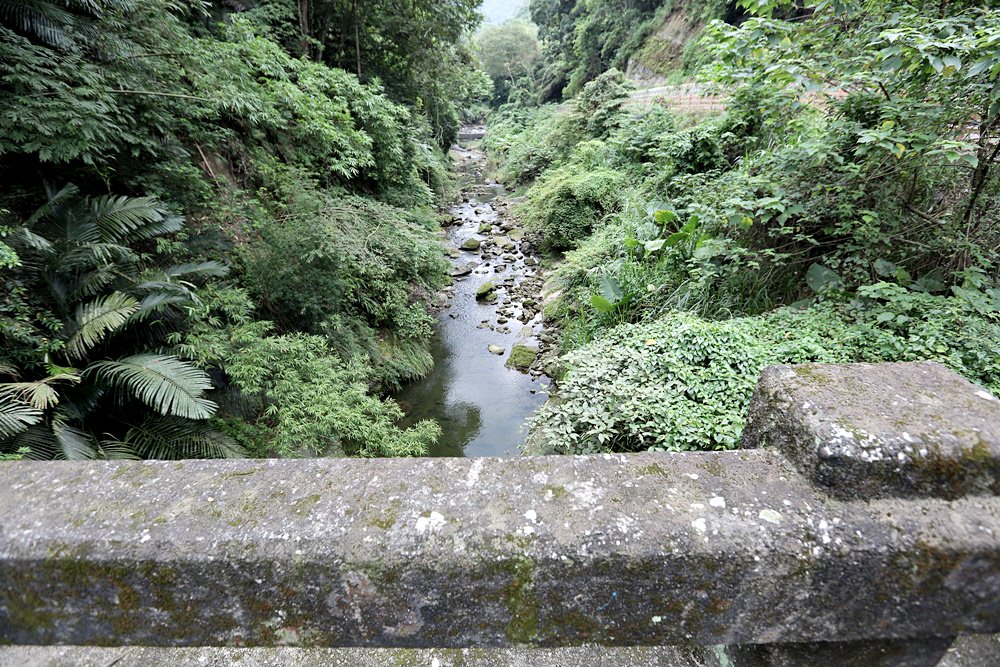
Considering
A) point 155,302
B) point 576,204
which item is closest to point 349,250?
point 155,302

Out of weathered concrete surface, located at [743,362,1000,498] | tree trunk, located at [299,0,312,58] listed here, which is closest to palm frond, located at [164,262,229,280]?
weathered concrete surface, located at [743,362,1000,498]

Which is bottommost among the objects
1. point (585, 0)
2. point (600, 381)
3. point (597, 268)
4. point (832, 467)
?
point (600, 381)

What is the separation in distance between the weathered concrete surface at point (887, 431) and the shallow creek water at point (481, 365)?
476 cm

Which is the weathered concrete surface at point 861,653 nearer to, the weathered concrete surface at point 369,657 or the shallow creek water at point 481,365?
the weathered concrete surface at point 369,657

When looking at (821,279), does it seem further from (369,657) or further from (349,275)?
(349,275)

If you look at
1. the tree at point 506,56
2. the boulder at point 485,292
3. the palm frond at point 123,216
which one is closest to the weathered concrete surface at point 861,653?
the palm frond at point 123,216

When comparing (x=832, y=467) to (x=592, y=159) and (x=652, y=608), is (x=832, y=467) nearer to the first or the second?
(x=652, y=608)

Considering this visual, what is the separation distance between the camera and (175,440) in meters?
3.52

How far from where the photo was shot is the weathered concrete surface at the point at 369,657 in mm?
1243

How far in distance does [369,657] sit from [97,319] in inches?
140

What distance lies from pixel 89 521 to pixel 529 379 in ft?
21.4

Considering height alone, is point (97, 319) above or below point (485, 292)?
above

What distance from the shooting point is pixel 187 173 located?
463 centimetres

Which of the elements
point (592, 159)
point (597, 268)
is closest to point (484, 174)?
point (592, 159)
